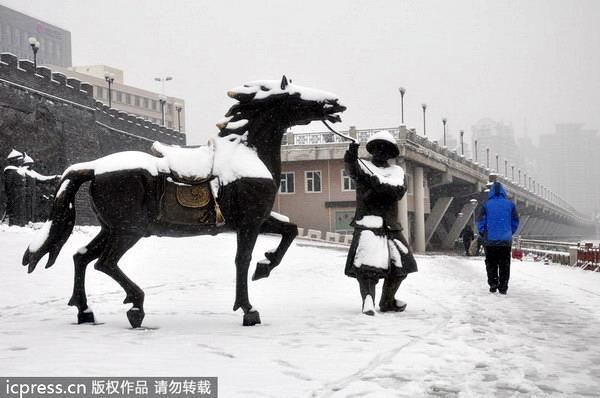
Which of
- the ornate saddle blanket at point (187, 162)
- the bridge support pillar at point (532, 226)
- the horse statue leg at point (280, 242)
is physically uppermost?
the ornate saddle blanket at point (187, 162)

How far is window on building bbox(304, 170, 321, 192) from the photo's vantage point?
1574 inches

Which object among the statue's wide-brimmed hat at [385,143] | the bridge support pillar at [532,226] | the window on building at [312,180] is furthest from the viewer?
the bridge support pillar at [532,226]

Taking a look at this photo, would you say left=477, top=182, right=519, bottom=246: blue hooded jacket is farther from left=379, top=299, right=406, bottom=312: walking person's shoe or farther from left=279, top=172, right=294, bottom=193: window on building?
left=279, top=172, right=294, bottom=193: window on building

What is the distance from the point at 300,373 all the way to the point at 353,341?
127 cm

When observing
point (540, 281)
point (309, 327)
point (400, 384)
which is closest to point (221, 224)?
point (309, 327)

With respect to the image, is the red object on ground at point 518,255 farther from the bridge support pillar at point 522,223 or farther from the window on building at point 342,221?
the bridge support pillar at point 522,223

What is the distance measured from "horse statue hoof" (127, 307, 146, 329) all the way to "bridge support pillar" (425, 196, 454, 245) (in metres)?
40.0

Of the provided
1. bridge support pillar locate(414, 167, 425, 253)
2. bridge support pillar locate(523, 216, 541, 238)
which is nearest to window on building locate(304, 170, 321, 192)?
bridge support pillar locate(414, 167, 425, 253)

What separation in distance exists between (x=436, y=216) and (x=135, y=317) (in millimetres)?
41460

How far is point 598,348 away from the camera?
5.12m

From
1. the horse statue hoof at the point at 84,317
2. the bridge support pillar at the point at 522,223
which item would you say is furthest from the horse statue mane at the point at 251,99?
the bridge support pillar at the point at 522,223

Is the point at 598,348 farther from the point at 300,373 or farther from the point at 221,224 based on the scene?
the point at 221,224

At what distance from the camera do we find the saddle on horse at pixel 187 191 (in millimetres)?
6059

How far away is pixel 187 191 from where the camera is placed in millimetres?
6105
